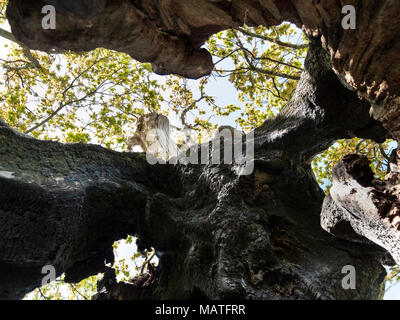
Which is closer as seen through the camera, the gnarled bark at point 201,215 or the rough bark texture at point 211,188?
the rough bark texture at point 211,188

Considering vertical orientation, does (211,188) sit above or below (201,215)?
above

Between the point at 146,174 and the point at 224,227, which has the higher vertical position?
the point at 146,174

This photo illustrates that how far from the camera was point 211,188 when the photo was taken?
13.2 ft

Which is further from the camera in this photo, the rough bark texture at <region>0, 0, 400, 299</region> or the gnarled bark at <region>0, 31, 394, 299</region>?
the gnarled bark at <region>0, 31, 394, 299</region>

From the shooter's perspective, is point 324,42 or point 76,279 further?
point 76,279

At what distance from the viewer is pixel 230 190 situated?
378 cm

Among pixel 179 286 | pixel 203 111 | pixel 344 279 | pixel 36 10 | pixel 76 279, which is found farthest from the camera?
pixel 203 111

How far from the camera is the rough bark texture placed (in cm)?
242

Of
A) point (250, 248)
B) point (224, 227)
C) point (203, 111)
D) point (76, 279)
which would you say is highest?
point (203, 111)

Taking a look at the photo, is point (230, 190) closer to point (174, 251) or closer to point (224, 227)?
point (224, 227)

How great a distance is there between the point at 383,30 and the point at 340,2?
1.24 ft

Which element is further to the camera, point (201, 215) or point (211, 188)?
point (211, 188)

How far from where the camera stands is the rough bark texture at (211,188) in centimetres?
242

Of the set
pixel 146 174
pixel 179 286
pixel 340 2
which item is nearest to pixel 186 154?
pixel 146 174
